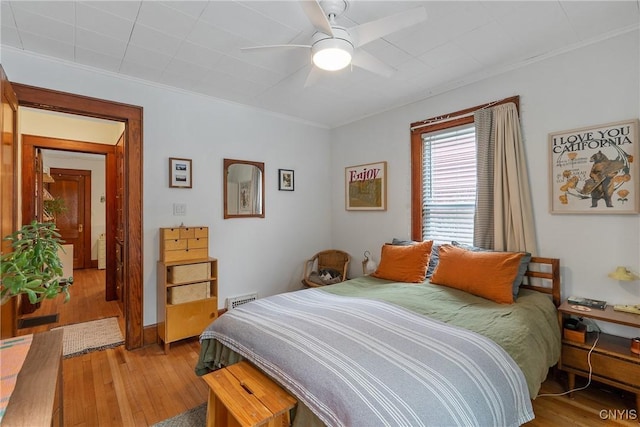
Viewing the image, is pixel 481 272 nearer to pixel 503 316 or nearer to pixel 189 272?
pixel 503 316

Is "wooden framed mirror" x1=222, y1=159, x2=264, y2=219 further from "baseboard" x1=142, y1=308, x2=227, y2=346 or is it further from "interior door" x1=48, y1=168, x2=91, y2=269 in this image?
"interior door" x1=48, y1=168, x2=91, y2=269

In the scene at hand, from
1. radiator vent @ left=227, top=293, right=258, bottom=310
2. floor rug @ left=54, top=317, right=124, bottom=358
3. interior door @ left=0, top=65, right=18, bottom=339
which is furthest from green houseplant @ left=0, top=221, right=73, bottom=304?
radiator vent @ left=227, top=293, right=258, bottom=310

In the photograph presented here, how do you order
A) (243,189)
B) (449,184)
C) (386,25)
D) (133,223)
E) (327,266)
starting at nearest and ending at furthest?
(386,25) → (133,223) → (449,184) → (243,189) → (327,266)

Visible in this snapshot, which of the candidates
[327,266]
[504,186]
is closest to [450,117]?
[504,186]

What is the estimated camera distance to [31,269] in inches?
48.2

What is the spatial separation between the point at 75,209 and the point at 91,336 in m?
4.94

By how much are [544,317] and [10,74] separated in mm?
4339

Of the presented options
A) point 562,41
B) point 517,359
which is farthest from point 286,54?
point 517,359

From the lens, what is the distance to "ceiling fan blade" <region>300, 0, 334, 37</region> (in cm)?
152

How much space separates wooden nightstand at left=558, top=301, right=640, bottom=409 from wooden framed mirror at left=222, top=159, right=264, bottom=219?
3.07 m

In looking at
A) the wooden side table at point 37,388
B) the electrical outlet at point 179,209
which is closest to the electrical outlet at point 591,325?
the wooden side table at point 37,388

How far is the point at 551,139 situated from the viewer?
2.47m

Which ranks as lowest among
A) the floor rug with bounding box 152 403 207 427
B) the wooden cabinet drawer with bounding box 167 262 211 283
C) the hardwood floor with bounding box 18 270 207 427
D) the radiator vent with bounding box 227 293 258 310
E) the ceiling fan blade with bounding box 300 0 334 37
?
the floor rug with bounding box 152 403 207 427

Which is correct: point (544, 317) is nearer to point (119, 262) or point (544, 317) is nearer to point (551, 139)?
point (551, 139)
